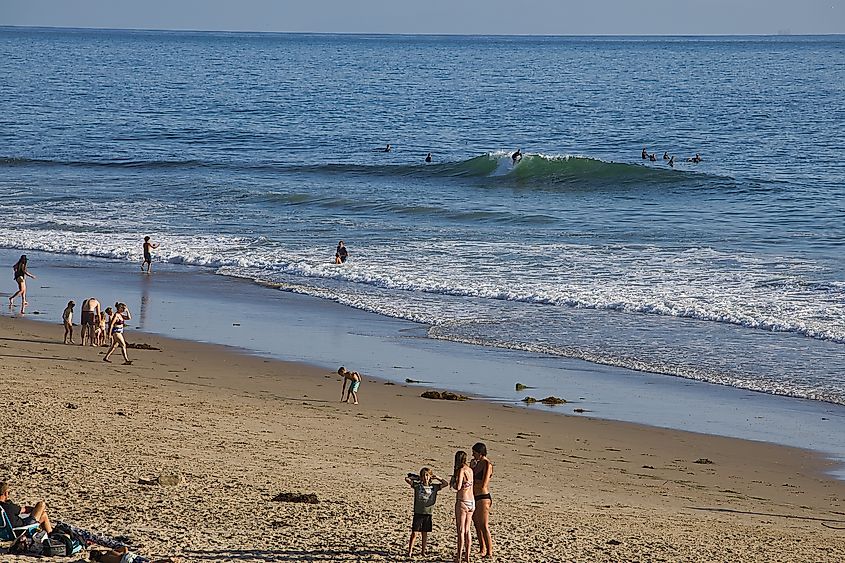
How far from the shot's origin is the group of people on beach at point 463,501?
10680 mm

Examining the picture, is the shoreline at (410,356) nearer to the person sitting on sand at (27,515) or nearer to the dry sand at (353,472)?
the dry sand at (353,472)

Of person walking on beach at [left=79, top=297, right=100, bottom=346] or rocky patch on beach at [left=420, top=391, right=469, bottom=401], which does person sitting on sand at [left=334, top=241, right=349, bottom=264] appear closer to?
person walking on beach at [left=79, top=297, right=100, bottom=346]

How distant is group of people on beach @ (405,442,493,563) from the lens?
35.0ft

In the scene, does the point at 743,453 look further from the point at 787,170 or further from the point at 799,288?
the point at 787,170

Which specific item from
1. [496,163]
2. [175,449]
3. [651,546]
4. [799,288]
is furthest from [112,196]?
[651,546]

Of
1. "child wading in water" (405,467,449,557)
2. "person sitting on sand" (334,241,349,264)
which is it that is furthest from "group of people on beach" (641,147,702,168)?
"child wading in water" (405,467,449,557)

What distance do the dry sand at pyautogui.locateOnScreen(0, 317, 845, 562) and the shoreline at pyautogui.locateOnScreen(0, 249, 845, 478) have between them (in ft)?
2.43

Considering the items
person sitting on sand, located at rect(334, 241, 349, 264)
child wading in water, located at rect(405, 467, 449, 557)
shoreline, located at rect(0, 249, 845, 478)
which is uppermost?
person sitting on sand, located at rect(334, 241, 349, 264)

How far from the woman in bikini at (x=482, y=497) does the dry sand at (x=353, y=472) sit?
0.36m

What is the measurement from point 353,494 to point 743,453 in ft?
18.7

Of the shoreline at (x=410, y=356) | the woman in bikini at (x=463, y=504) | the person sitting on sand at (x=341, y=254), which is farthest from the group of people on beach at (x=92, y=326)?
the woman in bikini at (x=463, y=504)

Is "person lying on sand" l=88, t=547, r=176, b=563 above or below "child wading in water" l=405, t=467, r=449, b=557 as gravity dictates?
below

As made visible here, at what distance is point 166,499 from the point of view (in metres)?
12.1

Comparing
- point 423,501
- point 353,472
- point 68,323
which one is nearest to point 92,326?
point 68,323
